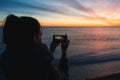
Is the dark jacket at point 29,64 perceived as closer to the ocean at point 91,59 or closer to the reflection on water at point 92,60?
the ocean at point 91,59

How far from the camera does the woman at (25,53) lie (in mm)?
1780

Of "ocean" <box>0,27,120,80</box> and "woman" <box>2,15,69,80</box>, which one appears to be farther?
"ocean" <box>0,27,120,80</box>

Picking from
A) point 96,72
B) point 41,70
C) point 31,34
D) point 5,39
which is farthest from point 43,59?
point 96,72

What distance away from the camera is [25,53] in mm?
1816

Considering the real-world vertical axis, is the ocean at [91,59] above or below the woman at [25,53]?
below

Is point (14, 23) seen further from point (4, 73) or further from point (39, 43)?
point (4, 73)

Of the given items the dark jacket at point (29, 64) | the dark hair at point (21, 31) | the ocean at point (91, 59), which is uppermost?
the dark hair at point (21, 31)

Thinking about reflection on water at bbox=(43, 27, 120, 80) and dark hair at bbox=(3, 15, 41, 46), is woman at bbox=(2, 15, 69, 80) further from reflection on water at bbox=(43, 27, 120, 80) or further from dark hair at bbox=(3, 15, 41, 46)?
reflection on water at bbox=(43, 27, 120, 80)

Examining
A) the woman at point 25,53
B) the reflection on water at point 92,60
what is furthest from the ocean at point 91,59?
the woman at point 25,53

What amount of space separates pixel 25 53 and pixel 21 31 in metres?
0.16

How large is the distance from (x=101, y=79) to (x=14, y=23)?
3.27 metres

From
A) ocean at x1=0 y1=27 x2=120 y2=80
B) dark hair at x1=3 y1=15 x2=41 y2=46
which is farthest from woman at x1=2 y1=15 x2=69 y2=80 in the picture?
ocean at x1=0 y1=27 x2=120 y2=80

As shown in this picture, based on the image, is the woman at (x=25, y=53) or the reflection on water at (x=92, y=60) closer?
the woman at (x=25, y=53)

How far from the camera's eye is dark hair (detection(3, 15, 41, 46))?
184 centimetres
